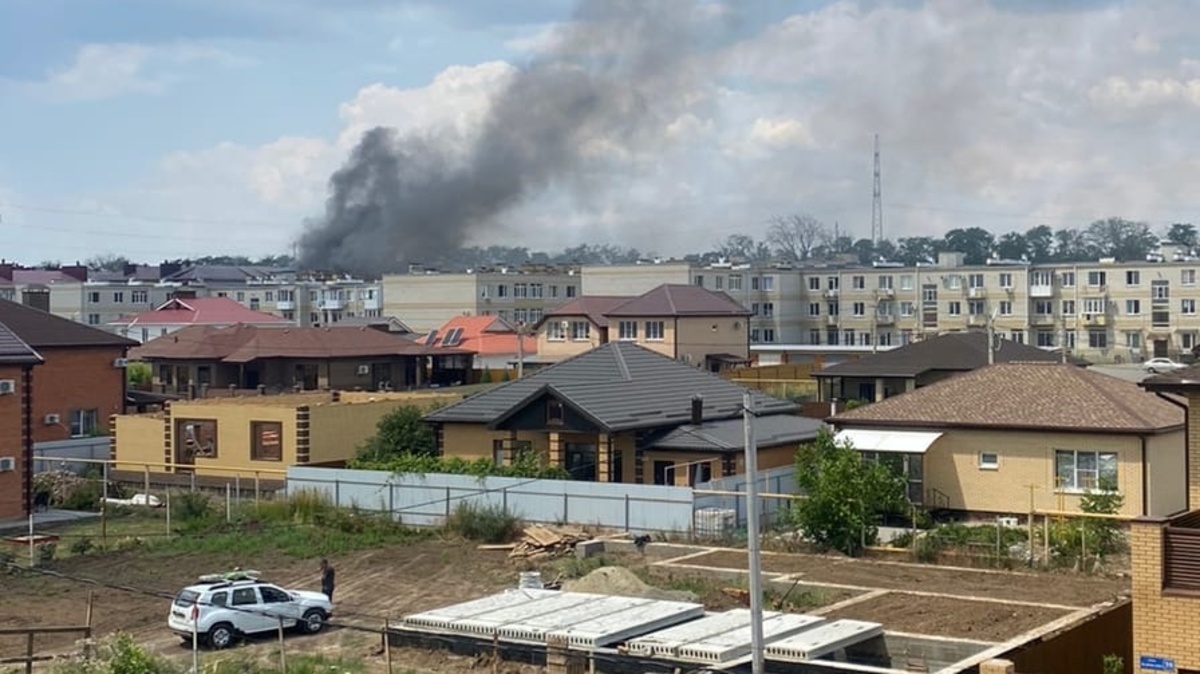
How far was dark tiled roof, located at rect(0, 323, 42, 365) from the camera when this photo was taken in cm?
4503

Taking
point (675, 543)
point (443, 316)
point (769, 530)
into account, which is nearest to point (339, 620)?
point (675, 543)

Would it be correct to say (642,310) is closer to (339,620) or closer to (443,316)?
(443,316)

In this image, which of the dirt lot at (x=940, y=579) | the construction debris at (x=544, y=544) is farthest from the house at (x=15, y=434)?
the dirt lot at (x=940, y=579)

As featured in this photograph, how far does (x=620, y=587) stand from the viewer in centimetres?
2944

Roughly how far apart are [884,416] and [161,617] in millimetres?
18945

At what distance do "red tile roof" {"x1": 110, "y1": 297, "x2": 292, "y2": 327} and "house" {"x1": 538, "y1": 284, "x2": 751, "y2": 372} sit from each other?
26290 millimetres

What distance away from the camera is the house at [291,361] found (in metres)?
67.3

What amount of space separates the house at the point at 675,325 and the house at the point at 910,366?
18.8 m

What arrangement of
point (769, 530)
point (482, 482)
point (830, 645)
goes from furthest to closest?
1. point (482, 482)
2. point (769, 530)
3. point (830, 645)

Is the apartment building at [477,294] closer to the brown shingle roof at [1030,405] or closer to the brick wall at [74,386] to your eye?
the brick wall at [74,386]

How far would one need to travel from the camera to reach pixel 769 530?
38.2 m

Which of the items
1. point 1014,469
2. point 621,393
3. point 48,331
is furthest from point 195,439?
point 1014,469

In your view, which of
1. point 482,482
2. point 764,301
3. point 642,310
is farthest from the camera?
point 764,301

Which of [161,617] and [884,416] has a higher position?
[884,416]
